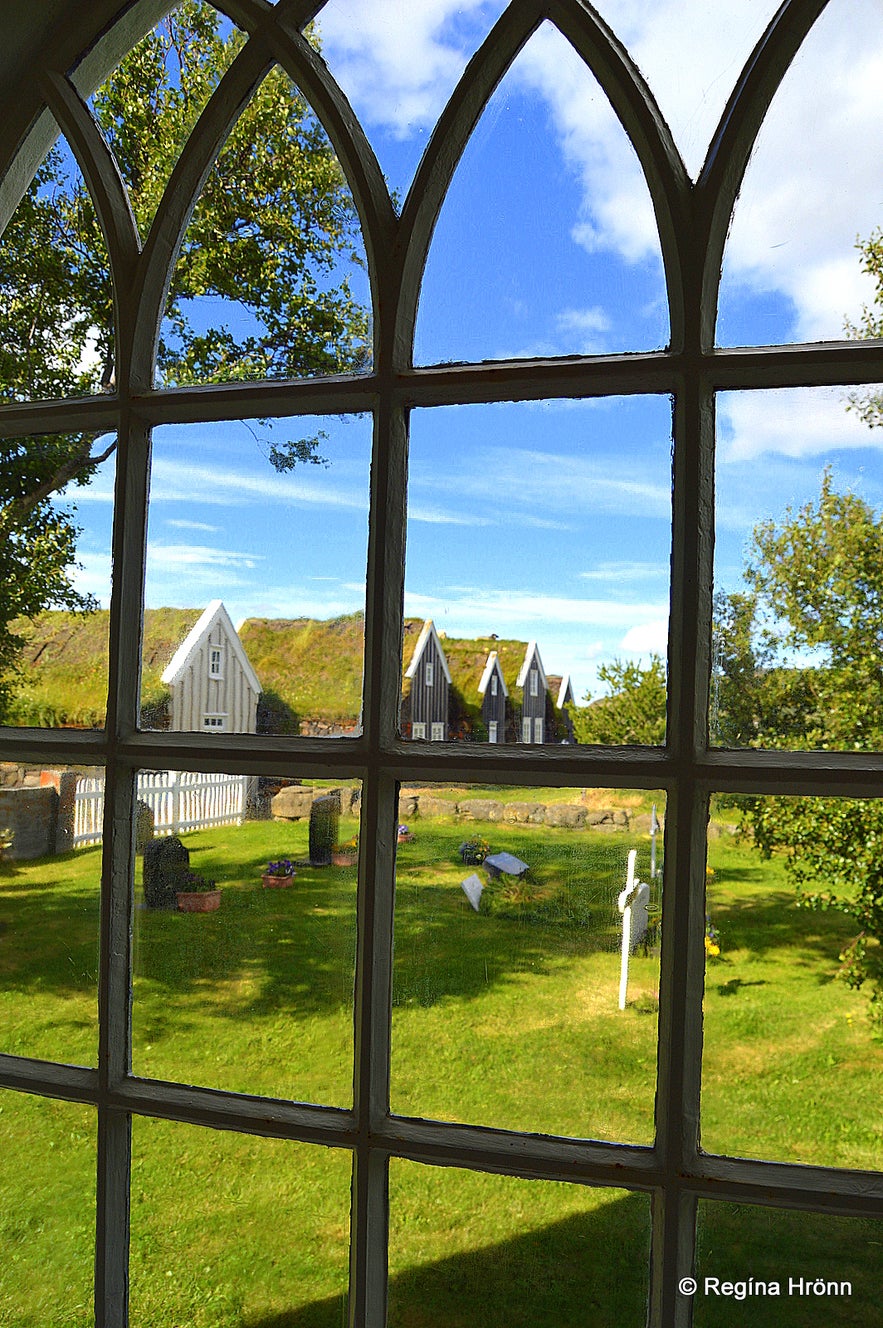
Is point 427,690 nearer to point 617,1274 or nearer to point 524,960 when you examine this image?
point 524,960

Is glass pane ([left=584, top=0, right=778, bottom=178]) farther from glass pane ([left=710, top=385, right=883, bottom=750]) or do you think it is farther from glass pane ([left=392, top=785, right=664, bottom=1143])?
glass pane ([left=392, top=785, right=664, bottom=1143])

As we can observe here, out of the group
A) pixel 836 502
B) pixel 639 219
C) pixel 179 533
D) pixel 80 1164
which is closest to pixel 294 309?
pixel 179 533

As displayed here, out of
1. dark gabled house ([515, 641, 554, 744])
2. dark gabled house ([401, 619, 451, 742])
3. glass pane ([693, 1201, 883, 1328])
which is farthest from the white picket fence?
glass pane ([693, 1201, 883, 1328])

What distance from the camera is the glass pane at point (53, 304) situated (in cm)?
128

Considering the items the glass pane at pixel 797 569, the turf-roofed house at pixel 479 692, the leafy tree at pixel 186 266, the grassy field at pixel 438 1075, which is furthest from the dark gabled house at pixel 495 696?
the leafy tree at pixel 186 266

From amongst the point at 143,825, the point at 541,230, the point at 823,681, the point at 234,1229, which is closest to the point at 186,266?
the point at 541,230

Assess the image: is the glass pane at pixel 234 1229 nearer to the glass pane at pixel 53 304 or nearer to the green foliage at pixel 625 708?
the green foliage at pixel 625 708

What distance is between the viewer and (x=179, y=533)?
3.76 ft

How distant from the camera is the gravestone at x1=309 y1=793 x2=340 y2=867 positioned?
108 cm

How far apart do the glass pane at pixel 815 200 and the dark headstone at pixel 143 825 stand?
876 millimetres

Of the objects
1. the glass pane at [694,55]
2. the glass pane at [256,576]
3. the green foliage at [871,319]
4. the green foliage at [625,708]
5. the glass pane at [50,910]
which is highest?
→ the glass pane at [694,55]

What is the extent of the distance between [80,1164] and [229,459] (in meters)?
0.92

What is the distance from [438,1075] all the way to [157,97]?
51.4 inches

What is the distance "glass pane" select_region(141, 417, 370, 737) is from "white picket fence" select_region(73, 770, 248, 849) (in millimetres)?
64
